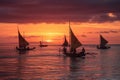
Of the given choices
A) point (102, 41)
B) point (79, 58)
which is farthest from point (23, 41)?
point (102, 41)

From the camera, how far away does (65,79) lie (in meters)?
52.7

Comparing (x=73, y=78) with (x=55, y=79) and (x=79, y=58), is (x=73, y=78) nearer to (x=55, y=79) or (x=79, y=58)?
(x=55, y=79)

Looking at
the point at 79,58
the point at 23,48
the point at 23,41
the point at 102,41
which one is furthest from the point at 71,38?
the point at 102,41

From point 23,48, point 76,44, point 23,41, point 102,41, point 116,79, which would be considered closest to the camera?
point 116,79

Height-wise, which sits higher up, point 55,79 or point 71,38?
point 71,38

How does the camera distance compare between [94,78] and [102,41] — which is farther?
[102,41]

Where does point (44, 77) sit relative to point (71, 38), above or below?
below

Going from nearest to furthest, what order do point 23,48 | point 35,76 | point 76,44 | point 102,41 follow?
1. point 35,76
2. point 76,44
3. point 23,48
4. point 102,41

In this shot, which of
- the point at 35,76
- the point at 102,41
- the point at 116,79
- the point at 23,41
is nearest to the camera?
the point at 116,79

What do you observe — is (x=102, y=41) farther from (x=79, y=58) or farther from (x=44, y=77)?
(x=44, y=77)

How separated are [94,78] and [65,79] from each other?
174 inches

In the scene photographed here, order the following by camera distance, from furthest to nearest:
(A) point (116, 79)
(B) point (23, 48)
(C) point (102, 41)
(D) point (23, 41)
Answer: (C) point (102, 41)
(B) point (23, 48)
(D) point (23, 41)
(A) point (116, 79)

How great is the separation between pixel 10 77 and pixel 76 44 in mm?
41497

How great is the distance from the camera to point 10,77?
55.2 m
